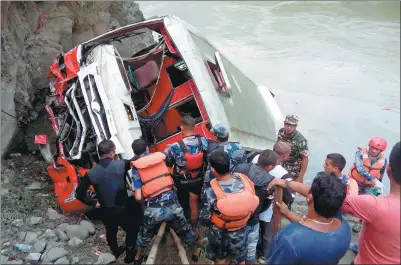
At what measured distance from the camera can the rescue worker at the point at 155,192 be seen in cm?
359

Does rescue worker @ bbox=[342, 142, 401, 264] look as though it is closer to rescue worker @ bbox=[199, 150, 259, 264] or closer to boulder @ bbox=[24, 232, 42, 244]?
rescue worker @ bbox=[199, 150, 259, 264]

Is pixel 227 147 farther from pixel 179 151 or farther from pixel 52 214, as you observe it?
pixel 52 214

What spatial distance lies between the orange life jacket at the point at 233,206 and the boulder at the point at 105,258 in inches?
48.5

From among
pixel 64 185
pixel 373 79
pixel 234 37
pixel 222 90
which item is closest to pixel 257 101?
pixel 222 90

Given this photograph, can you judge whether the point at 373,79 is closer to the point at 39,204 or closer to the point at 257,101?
the point at 257,101

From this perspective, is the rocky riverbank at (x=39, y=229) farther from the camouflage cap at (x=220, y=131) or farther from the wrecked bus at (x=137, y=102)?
Answer: the camouflage cap at (x=220, y=131)

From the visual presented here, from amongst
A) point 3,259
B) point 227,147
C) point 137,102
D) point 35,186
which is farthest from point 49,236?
point 137,102

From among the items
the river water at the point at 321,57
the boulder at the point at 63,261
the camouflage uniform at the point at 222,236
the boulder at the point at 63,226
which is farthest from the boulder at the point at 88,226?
the river water at the point at 321,57

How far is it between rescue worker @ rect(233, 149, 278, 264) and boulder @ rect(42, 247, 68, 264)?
5.48 ft

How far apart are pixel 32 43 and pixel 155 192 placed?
3.96 metres

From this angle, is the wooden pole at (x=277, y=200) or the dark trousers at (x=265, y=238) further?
the dark trousers at (x=265, y=238)

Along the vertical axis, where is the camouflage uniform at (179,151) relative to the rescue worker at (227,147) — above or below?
above

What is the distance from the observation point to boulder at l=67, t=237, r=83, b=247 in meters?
4.12

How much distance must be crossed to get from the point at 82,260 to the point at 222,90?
2.43 meters
